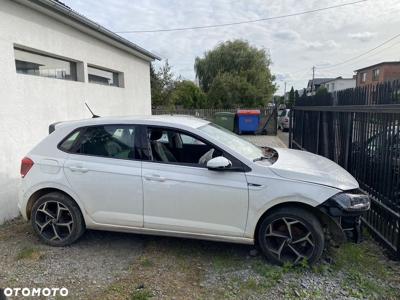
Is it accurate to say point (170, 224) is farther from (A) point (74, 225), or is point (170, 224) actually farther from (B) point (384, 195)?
(B) point (384, 195)

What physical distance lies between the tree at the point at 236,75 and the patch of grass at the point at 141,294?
23.6 meters

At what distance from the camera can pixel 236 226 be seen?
3.11 m

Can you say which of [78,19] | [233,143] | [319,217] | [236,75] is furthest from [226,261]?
[236,75]

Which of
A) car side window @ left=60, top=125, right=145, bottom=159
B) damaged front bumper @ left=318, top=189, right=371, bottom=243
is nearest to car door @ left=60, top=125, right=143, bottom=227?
car side window @ left=60, top=125, right=145, bottom=159

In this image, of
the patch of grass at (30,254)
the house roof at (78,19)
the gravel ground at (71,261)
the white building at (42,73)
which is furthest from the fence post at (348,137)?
the house roof at (78,19)

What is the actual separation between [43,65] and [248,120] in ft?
40.5

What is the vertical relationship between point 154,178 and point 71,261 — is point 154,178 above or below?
above

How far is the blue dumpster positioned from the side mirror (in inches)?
539

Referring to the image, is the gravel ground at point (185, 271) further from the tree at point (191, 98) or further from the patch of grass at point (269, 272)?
the tree at point (191, 98)

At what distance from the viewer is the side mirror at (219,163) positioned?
2994 mm

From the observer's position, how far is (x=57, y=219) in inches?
139

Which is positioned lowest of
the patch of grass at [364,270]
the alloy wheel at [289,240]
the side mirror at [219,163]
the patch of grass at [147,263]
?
the patch of grass at [364,270]

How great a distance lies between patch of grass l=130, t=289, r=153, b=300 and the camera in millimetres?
2637

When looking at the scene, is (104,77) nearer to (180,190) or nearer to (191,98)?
(180,190)
